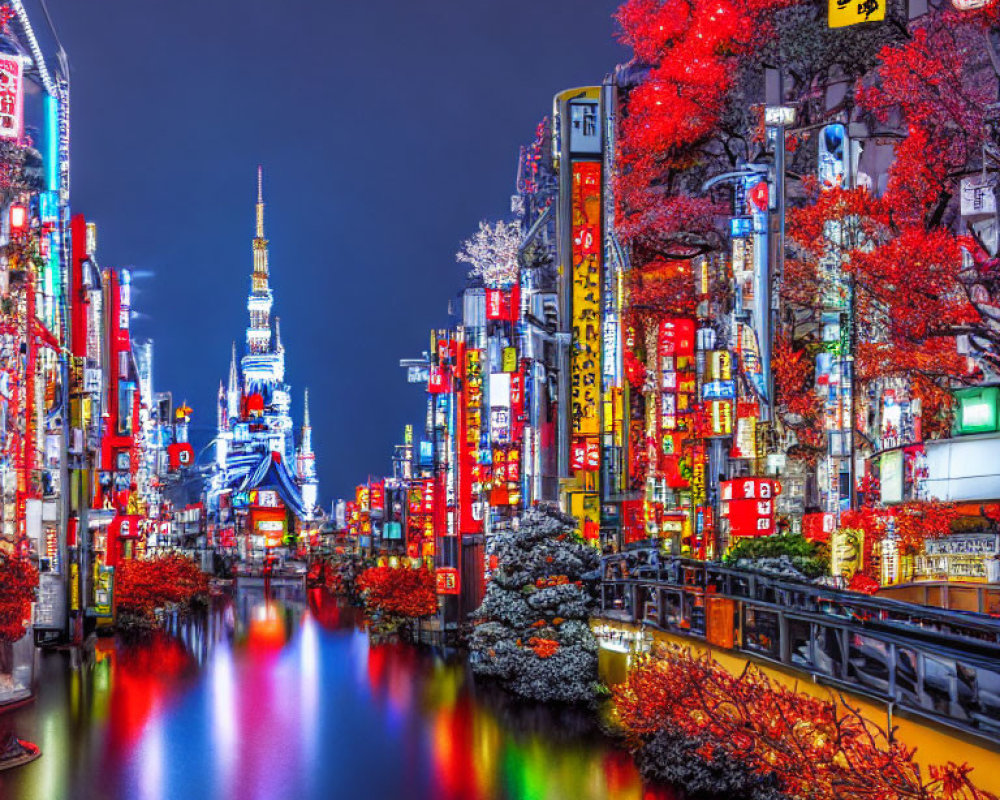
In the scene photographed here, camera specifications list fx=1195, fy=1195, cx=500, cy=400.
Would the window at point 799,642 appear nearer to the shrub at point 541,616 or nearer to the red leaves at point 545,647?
the shrub at point 541,616

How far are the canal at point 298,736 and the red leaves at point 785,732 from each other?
121cm

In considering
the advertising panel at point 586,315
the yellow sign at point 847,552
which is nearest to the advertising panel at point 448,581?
the advertising panel at point 586,315

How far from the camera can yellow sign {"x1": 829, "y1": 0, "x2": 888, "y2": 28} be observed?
25266 mm

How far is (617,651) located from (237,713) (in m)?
7.38

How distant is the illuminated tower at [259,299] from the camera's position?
125 metres

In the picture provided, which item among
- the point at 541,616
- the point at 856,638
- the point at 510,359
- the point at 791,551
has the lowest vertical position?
the point at 541,616

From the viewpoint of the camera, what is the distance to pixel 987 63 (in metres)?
26.7

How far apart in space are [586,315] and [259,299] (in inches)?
4089

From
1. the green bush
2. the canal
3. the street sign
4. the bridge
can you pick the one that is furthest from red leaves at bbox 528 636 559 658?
the street sign

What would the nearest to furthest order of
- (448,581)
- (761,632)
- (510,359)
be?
(761,632)
(510,359)
(448,581)

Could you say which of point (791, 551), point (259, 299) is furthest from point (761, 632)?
point (259, 299)

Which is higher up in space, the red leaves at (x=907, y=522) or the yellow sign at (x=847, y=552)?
the red leaves at (x=907, y=522)

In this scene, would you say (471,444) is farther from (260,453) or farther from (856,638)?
(260,453)

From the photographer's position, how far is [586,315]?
28.7m
